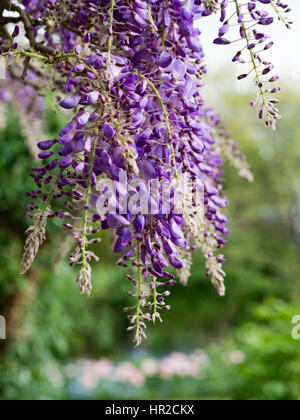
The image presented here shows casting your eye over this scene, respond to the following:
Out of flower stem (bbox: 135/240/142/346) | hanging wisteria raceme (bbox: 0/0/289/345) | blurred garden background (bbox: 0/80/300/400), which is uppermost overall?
hanging wisteria raceme (bbox: 0/0/289/345)

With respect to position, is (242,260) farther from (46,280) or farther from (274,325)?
(46,280)

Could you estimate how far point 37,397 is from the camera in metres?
2.52

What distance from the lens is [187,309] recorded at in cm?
733

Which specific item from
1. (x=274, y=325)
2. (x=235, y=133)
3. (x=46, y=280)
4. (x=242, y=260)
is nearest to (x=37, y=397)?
(x=46, y=280)

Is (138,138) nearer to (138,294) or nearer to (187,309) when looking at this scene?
(138,294)

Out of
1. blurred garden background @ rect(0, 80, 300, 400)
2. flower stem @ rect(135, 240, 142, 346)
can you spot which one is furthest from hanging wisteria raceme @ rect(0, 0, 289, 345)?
blurred garden background @ rect(0, 80, 300, 400)

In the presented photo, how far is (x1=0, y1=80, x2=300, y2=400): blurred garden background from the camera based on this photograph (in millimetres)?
2289

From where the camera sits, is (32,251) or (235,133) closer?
(32,251)

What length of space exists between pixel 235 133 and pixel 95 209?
7.76 metres

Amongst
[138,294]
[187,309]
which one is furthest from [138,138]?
[187,309]

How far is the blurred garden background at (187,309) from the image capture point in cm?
229

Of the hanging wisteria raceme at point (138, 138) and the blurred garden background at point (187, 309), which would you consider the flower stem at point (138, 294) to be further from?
the blurred garden background at point (187, 309)

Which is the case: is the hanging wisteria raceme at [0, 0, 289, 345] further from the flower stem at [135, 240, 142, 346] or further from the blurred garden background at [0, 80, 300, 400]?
the blurred garden background at [0, 80, 300, 400]

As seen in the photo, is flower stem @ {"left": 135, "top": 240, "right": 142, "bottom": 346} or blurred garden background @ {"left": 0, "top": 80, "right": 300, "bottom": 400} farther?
blurred garden background @ {"left": 0, "top": 80, "right": 300, "bottom": 400}
